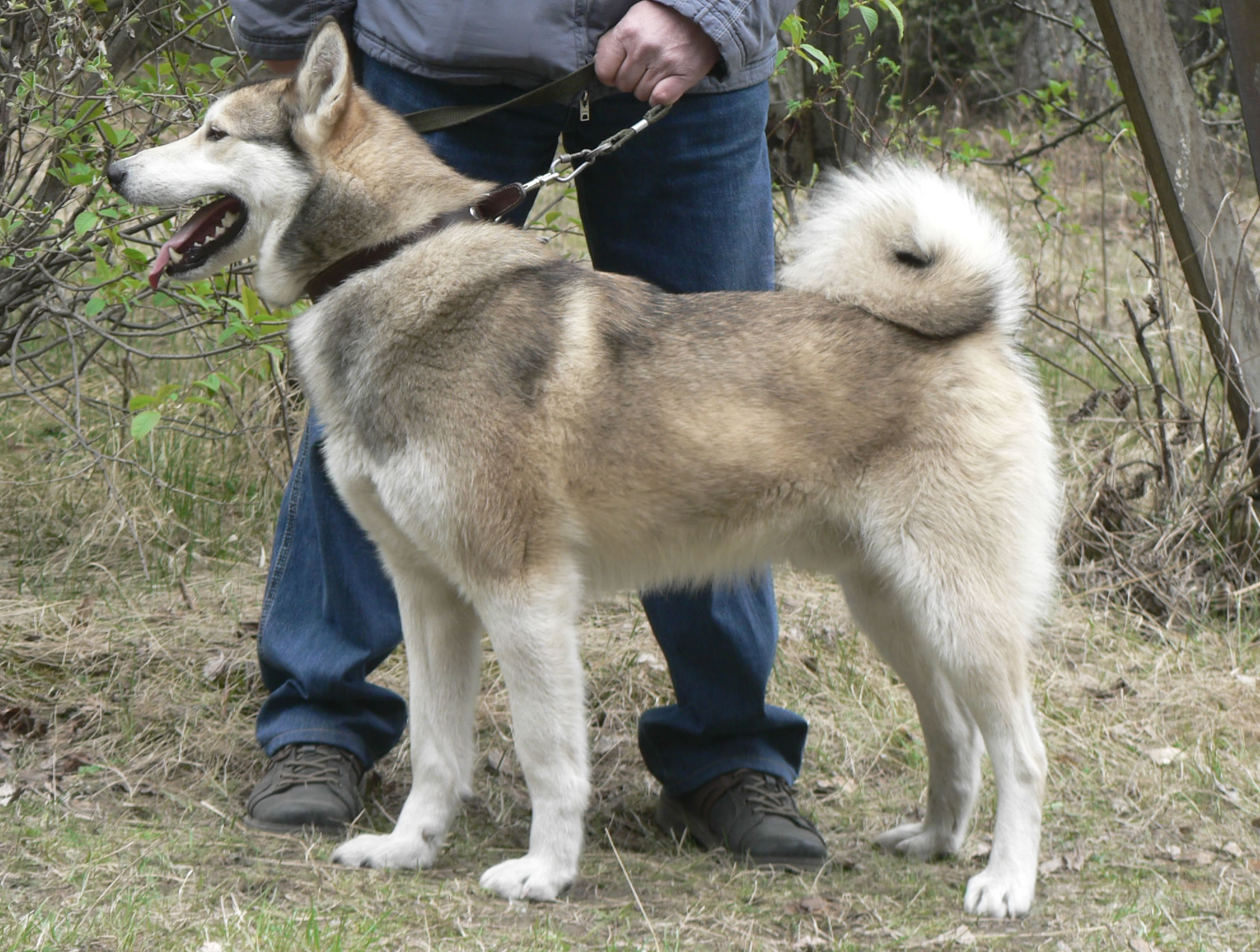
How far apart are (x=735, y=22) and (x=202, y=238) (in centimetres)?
114

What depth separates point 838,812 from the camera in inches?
125

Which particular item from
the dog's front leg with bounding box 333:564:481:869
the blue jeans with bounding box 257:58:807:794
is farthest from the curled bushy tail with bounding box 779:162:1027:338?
the dog's front leg with bounding box 333:564:481:869

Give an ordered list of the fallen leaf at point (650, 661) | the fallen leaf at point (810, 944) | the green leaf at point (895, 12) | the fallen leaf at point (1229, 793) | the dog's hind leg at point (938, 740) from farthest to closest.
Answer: the fallen leaf at point (650, 661) < the green leaf at point (895, 12) < the fallen leaf at point (1229, 793) < the dog's hind leg at point (938, 740) < the fallen leaf at point (810, 944)

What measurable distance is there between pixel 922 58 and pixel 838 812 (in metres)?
9.50

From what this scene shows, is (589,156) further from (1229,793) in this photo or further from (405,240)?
(1229,793)

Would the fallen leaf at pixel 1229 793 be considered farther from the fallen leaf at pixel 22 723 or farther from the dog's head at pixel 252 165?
the fallen leaf at pixel 22 723

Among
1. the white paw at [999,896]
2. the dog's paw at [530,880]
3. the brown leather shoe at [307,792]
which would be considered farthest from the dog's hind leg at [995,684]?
the brown leather shoe at [307,792]

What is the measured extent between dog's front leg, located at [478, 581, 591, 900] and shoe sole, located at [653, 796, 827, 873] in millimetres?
484

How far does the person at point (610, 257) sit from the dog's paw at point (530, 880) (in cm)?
49

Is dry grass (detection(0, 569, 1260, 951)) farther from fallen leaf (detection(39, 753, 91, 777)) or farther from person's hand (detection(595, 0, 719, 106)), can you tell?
person's hand (detection(595, 0, 719, 106))

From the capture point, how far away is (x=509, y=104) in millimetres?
2574

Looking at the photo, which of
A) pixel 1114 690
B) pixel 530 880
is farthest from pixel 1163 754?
pixel 530 880

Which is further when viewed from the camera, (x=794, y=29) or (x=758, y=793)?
(x=794, y=29)

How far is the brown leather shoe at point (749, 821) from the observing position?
279cm
